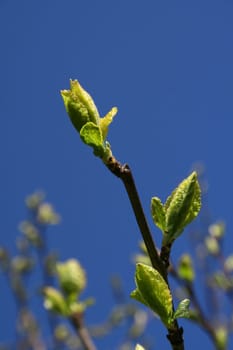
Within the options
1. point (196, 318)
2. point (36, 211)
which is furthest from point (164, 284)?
point (36, 211)

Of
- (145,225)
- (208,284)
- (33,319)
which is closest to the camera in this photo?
(145,225)

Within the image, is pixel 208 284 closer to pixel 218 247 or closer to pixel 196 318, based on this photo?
pixel 218 247

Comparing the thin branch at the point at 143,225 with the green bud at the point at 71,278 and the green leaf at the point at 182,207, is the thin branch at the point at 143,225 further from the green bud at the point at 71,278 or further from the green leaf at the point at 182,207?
the green bud at the point at 71,278

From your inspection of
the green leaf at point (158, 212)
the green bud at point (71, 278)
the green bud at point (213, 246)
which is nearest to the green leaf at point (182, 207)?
the green leaf at point (158, 212)

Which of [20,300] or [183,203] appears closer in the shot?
[183,203]

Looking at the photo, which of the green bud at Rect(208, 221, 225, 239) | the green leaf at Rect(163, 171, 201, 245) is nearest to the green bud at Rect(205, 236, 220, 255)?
the green bud at Rect(208, 221, 225, 239)
